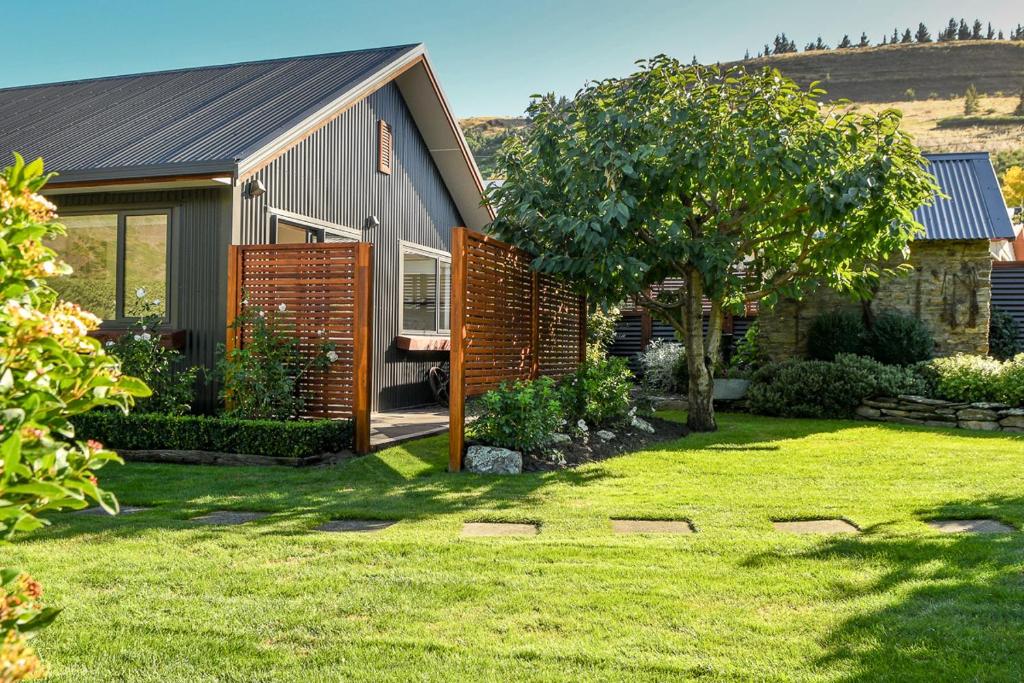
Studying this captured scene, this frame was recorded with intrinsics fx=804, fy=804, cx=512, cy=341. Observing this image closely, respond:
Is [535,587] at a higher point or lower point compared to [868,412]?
lower

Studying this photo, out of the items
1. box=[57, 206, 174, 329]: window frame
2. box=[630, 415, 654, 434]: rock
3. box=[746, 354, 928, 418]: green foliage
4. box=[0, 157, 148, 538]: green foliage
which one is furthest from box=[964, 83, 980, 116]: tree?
box=[0, 157, 148, 538]: green foliage

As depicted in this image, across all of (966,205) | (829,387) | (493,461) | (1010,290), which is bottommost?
(493,461)

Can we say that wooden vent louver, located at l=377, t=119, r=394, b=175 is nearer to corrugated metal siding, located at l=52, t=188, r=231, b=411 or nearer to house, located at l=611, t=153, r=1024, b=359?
corrugated metal siding, located at l=52, t=188, r=231, b=411

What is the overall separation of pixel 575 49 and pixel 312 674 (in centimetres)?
2581

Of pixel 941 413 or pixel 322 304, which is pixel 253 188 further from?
pixel 941 413

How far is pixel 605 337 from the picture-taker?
1559 centimetres

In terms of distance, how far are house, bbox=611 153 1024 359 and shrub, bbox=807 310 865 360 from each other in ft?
1.25

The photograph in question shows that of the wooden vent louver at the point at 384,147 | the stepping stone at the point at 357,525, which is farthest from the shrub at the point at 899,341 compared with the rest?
the stepping stone at the point at 357,525

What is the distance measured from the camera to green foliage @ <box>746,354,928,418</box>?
38.5ft

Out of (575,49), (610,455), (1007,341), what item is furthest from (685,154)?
(575,49)

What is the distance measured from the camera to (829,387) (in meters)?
12.0

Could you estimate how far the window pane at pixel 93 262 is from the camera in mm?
9484

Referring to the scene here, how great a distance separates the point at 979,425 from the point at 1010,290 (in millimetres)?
5657

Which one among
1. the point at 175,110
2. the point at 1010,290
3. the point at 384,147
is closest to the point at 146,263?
the point at 175,110
